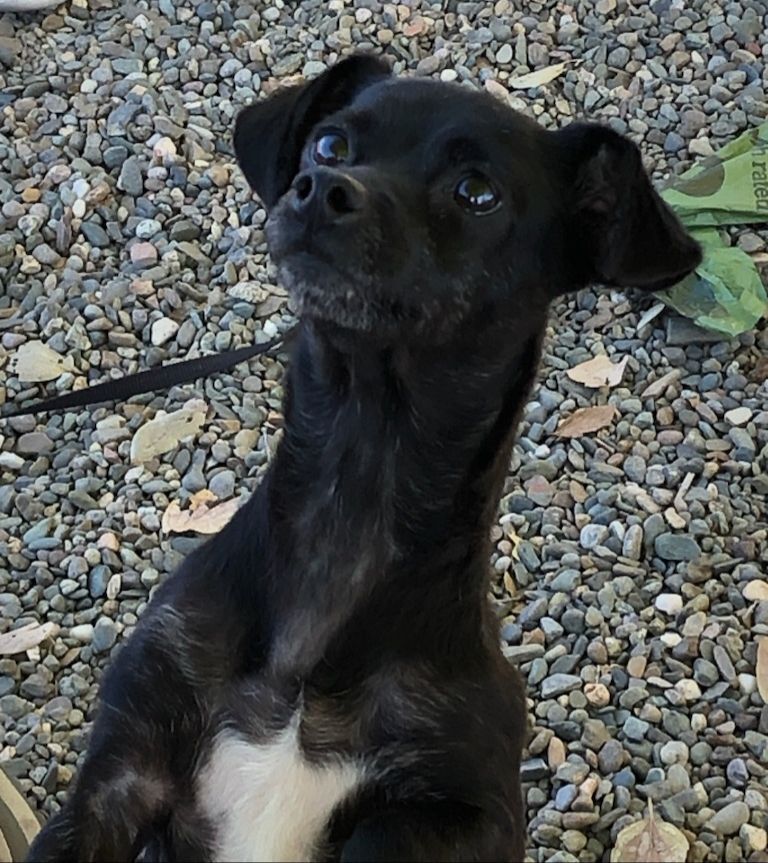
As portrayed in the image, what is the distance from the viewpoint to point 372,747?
168cm

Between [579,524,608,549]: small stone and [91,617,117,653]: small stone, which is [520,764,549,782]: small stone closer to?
[579,524,608,549]: small stone

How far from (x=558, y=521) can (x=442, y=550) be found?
962mm

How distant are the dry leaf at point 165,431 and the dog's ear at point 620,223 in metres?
1.14

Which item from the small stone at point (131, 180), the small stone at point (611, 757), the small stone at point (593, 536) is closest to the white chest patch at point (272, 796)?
the small stone at point (611, 757)

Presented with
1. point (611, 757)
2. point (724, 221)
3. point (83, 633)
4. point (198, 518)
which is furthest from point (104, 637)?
point (724, 221)

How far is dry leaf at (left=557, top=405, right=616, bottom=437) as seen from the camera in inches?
111

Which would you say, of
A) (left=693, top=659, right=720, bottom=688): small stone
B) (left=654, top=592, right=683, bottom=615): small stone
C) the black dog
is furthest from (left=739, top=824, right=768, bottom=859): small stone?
the black dog

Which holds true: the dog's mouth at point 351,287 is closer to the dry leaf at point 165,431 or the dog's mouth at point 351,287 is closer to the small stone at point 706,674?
the small stone at point 706,674

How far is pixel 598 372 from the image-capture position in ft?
9.54

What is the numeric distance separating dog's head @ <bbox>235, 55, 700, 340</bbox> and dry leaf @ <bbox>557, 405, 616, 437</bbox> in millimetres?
1044

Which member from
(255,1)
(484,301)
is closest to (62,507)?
(484,301)

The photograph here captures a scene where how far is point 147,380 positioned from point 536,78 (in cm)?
126

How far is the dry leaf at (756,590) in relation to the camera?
8.36ft

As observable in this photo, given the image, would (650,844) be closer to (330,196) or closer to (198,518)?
(198,518)
